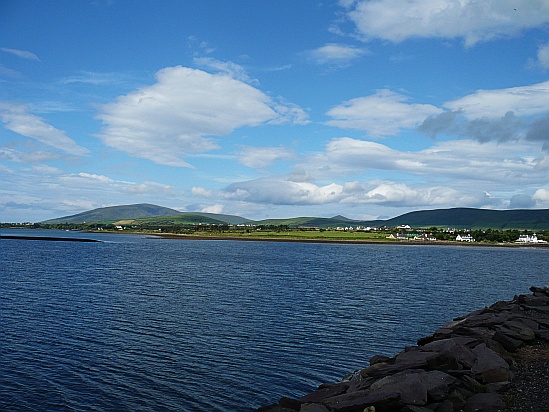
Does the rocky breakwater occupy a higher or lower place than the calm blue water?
higher

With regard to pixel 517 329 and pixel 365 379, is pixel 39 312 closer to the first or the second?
pixel 365 379

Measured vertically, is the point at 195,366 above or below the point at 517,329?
below

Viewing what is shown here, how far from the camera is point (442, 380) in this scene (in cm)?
1415

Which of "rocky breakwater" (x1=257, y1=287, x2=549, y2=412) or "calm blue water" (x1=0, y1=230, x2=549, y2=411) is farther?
"calm blue water" (x1=0, y1=230, x2=549, y2=411)

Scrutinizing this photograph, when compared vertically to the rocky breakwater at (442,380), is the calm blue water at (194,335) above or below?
below

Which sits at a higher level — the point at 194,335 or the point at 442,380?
the point at 442,380

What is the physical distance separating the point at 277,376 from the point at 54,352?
1197 cm

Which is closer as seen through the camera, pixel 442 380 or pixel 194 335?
pixel 442 380

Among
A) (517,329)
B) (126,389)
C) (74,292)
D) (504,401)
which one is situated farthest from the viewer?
(74,292)

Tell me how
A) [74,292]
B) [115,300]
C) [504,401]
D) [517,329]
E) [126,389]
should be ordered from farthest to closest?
[74,292]
[115,300]
[517,329]
[126,389]
[504,401]

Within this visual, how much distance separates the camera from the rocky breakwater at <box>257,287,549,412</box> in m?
13.2

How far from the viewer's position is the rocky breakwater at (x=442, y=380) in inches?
518

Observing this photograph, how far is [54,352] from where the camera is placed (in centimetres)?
2498

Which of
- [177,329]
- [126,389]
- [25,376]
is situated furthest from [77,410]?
[177,329]
